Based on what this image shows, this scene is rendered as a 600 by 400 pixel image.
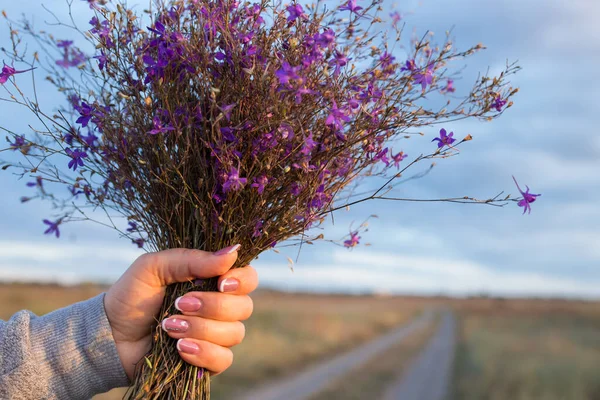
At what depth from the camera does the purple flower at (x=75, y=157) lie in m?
2.11

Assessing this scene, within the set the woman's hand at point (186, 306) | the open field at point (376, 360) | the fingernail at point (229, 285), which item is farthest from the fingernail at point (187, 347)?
the open field at point (376, 360)

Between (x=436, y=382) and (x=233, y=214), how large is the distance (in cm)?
1425

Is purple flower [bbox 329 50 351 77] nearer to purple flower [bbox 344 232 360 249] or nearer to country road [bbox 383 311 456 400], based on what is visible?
purple flower [bbox 344 232 360 249]

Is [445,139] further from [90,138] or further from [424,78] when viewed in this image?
[90,138]

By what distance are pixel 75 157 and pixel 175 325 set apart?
76 centimetres

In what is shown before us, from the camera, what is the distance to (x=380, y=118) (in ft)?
6.58

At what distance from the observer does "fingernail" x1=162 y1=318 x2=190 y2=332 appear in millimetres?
2115

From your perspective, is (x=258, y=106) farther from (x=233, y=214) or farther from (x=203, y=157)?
(x=233, y=214)

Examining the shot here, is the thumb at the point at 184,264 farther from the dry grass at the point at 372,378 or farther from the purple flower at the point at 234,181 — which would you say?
the dry grass at the point at 372,378

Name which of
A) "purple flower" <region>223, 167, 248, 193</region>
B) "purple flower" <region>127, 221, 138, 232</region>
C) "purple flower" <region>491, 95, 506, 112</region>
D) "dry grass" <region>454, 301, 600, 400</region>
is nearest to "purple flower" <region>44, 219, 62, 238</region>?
"purple flower" <region>127, 221, 138, 232</region>

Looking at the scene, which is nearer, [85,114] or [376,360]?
[85,114]

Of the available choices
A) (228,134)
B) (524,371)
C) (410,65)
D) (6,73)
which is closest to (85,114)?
(6,73)

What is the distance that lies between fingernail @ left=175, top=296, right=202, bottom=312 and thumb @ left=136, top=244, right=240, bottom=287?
0.25ft

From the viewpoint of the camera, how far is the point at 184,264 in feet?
6.79
